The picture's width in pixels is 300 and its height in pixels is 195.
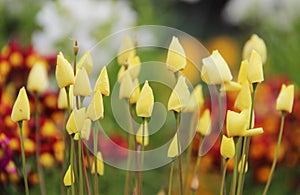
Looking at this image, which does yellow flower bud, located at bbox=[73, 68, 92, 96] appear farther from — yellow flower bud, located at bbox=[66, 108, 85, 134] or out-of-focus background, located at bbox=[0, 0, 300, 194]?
out-of-focus background, located at bbox=[0, 0, 300, 194]

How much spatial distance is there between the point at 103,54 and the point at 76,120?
1181 mm

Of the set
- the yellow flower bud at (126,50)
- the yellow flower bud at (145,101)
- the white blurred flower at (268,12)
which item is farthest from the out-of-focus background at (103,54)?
the yellow flower bud at (145,101)

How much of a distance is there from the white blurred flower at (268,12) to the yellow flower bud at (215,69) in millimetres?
1577

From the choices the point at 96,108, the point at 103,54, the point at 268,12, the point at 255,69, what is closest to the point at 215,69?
the point at 255,69

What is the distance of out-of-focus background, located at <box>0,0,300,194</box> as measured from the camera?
1521mm

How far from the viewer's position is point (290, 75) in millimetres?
2270

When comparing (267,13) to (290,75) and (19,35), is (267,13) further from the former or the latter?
(19,35)

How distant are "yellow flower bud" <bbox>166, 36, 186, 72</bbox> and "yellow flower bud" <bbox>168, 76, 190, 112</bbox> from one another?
40 millimetres

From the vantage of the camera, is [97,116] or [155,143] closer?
[97,116]

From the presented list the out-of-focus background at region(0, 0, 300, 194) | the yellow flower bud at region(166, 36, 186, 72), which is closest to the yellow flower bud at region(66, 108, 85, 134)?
the yellow flower bud at region(166, 36, 186, 72)

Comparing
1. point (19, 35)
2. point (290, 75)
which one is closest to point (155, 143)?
point (290, 75)

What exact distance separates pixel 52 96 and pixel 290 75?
2.87 feet

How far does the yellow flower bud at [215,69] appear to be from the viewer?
38.7 inches

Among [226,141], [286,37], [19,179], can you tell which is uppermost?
[286,37]
